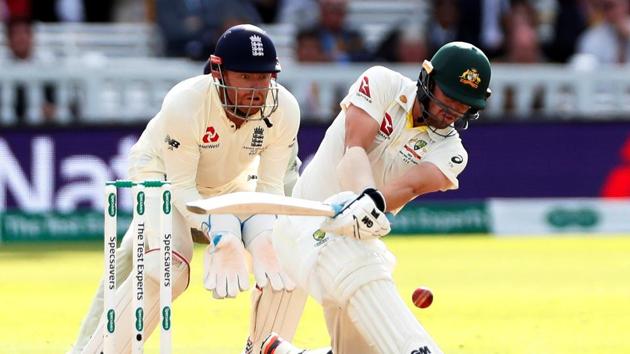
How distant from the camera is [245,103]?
14.8 ft

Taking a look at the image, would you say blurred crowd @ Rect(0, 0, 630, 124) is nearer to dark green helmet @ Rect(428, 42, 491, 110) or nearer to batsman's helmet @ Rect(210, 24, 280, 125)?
batsman's helmet @ Rect(210, 24, 280, 125)

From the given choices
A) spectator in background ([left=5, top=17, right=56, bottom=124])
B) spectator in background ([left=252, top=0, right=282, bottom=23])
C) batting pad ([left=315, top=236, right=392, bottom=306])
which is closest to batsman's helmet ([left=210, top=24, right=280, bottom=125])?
batting pad ([left=315, top=236, right=392, bottom=306])

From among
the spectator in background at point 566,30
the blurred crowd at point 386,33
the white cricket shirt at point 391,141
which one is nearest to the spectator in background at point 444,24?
the blurred crowd at point 386,33

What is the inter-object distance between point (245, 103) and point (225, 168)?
1.18 ft

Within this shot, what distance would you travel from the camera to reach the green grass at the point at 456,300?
216 inches

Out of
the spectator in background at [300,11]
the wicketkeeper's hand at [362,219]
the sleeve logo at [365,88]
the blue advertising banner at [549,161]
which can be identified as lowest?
the blue advertising banner at [549,161]

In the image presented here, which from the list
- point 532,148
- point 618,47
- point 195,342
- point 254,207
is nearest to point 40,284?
point 195,342

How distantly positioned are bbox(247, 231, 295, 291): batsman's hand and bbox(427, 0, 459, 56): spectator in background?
6.87 m

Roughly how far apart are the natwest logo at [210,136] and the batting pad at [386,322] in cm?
89

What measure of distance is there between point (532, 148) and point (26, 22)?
3.90 m

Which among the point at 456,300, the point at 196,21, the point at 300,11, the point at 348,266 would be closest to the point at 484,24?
the point at 300,11

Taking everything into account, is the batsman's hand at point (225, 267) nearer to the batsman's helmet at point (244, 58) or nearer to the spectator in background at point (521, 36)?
the batsman's helmet at point (244, 58)

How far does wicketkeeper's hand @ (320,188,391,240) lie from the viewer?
397 centimetres

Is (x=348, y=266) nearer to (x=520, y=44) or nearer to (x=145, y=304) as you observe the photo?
(x=145, y=304)
